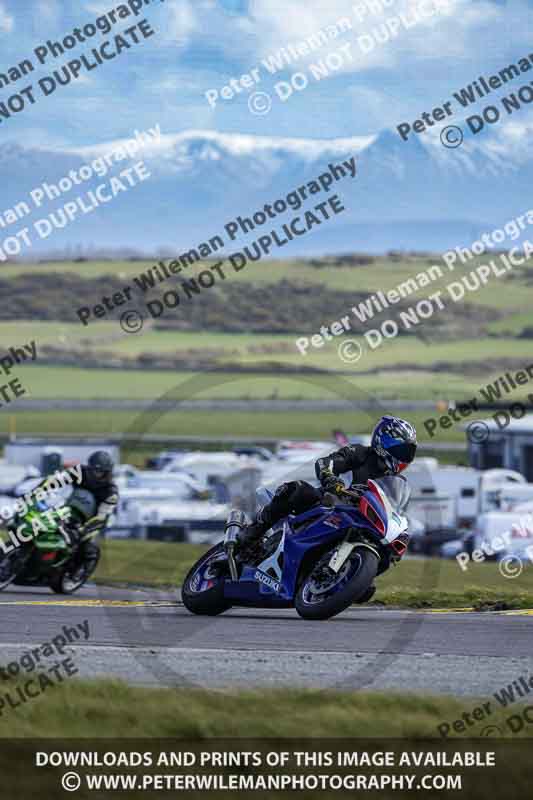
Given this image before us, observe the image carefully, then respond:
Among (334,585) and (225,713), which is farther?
(334,585)

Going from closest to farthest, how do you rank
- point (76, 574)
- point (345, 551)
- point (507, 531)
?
1. point (345, 551)
2. point (76, 574)
3. point (507, 531)

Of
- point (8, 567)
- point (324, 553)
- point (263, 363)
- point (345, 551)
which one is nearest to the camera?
point (345, 551)

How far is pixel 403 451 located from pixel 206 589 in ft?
7.32

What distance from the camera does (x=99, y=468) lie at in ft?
59.8

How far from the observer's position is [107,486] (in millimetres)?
18516

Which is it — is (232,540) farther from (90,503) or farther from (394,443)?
(90,503)

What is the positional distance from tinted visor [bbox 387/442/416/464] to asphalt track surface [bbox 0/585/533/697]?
1.44 m

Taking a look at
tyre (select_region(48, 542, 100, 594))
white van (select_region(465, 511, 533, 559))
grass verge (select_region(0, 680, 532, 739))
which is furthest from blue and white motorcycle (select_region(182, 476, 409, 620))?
white van (select_region(465, 511, 533, 559))

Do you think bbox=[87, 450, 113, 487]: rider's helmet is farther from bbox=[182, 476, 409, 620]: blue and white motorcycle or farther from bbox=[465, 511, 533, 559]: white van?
bbox=[465, 511, 533, 559]: white van

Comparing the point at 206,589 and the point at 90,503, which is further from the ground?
the point at 90,503

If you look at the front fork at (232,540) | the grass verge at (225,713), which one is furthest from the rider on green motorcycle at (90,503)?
the grass verge at (225,713)

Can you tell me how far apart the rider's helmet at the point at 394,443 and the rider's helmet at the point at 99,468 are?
6145mm

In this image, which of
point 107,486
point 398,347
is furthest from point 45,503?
point 398,347

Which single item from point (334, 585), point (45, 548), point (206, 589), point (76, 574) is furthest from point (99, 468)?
point (334, 585)
